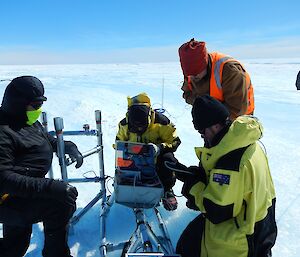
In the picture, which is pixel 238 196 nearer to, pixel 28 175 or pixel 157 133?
pixel 28 175

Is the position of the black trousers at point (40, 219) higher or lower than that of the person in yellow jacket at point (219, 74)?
lower

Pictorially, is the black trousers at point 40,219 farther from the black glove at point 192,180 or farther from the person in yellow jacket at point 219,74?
the person in yellow jacket at point 219,74

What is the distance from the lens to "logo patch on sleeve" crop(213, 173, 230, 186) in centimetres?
175

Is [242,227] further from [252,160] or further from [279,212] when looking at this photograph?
[279,212]

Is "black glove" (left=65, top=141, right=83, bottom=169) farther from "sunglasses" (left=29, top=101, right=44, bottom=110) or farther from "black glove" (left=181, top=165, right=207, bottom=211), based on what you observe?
"black glove" (left=181, top=165, right=207, bottom=211)

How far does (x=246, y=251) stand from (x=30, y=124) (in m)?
1.62

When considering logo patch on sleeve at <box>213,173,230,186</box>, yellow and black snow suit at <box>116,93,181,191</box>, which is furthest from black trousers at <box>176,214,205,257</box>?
yellow and black snow suit at <box>116,93,181,191</box>

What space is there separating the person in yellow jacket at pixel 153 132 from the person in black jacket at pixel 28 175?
3.19 ft

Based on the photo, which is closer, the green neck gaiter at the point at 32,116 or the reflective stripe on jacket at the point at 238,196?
the reflective stripe on jacket at the point at 238,196

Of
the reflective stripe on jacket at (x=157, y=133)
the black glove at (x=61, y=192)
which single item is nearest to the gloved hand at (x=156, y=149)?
the reflective stripe on jacket at (x=157, y=133)

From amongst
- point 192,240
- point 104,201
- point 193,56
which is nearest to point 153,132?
point 104,201

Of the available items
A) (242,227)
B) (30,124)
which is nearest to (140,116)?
(30,124)

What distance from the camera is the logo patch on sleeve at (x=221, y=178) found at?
1749 millimetres

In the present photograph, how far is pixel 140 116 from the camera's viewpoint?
2.95 meters
